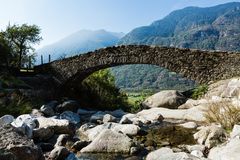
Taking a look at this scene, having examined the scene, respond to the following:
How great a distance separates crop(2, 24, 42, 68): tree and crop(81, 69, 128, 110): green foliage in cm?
936

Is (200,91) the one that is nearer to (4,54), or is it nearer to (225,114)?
(225,114)

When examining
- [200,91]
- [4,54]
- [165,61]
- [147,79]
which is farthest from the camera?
[147,79]

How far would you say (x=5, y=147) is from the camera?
5914mm

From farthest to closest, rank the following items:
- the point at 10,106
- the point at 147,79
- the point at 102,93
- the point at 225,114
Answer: the point at 147,79, the point at 102,93, the point at 10,106, the point at 225,114

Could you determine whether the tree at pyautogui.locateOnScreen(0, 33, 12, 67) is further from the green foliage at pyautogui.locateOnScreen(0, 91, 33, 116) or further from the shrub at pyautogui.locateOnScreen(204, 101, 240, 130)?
the shrub at pyautogui.locateOnScreen(204, 101, 240, 130)

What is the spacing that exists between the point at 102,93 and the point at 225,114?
19.2 metres

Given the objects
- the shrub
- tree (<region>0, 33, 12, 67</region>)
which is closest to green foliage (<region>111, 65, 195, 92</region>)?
tree (<region>0, 33, 12, 67</region>)

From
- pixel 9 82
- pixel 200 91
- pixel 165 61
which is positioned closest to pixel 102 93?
pixel 165 61

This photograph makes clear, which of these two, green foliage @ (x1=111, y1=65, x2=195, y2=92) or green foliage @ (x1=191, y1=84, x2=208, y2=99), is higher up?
green foliage @ (x1=191, y1=84, x2=208, y2=99)

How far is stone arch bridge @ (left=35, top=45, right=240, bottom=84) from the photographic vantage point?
23.2m

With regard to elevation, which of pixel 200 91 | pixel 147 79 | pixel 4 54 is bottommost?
pixel 147 79

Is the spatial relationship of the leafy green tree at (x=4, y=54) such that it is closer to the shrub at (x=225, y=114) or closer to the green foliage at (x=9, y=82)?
the green foliage at (x=9, y=82)

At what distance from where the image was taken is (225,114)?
1134cm

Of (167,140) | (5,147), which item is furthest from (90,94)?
(5,147)
